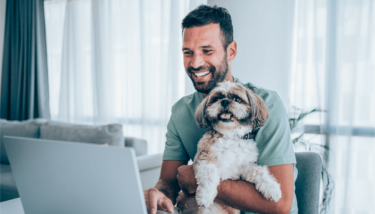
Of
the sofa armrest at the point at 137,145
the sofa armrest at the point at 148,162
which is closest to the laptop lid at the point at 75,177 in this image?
the sofa armrest at the point at 148,162

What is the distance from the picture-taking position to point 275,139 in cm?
89

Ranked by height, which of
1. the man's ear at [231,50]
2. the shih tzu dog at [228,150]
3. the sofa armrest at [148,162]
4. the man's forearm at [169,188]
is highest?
the man's ear at [231,50]

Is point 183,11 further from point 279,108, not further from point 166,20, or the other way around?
point 279,108

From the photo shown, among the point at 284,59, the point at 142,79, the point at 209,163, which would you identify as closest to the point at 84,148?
the point at 209,163

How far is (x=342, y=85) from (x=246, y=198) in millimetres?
2014

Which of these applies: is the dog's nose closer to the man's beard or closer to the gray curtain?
the man's beard

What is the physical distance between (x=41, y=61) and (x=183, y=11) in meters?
2.65

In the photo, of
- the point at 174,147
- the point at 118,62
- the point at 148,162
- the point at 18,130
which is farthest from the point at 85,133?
the point at 174,147

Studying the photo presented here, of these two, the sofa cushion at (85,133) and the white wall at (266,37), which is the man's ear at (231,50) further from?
the sofa cushion at (85,133)

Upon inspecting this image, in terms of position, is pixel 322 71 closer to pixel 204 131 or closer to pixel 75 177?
pixel 204 131

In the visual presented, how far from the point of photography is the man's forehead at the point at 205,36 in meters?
0.95

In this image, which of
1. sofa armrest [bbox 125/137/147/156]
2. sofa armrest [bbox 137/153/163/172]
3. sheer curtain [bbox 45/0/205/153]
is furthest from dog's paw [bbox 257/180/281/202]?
sheer curtain [bbox 45/0/205/153]

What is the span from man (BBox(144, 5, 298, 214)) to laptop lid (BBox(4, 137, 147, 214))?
10.2 inches

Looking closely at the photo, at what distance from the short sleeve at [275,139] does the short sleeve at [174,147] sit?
0.35m
